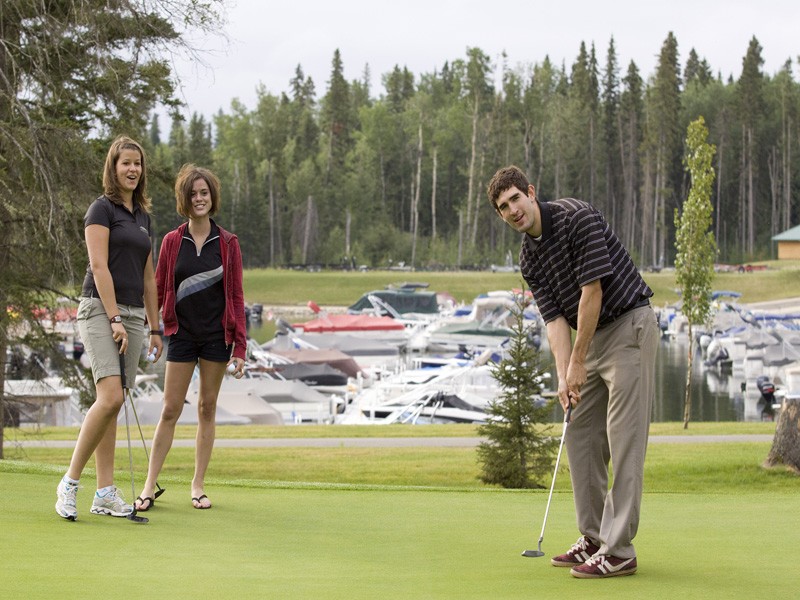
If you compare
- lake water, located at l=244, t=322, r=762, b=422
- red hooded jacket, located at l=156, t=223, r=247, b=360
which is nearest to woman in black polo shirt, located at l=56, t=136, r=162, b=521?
red hooded jacket, located at l=156, t=223, r=247, b=360

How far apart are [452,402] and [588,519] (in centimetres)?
2629

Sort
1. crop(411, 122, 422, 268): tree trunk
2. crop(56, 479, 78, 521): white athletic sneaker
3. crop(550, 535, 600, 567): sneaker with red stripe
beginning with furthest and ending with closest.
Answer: crop(411, 122, 422, 268): tree trunk
crop(56, 479, 78, 521): white athletic sneaker
crop(550, 535, 600, 567): sneaker with red stripe

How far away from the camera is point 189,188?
698cm

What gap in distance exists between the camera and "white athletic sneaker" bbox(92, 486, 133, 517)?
258 inches

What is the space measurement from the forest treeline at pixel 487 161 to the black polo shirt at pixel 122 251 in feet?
326

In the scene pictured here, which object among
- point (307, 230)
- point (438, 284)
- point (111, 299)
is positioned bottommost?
point (111, 299)

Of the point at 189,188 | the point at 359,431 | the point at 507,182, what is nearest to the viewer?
the point at 507,182

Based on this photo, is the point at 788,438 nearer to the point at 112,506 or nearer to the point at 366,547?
the point at 366,547

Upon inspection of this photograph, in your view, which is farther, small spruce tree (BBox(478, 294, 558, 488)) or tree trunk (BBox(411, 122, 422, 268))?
tree trunk (BBox(411, 122, 422, 268))

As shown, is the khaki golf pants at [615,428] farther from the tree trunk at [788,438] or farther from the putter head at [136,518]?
the tree trunk at [788,438]

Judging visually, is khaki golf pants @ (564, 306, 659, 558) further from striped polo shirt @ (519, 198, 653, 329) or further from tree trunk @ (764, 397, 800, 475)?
tree trunk @ (764, 397, 800, 475)

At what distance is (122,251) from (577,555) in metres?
2.97

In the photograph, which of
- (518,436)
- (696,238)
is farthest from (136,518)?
(696,238)

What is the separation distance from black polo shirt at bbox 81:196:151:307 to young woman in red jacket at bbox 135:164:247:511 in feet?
1.38
